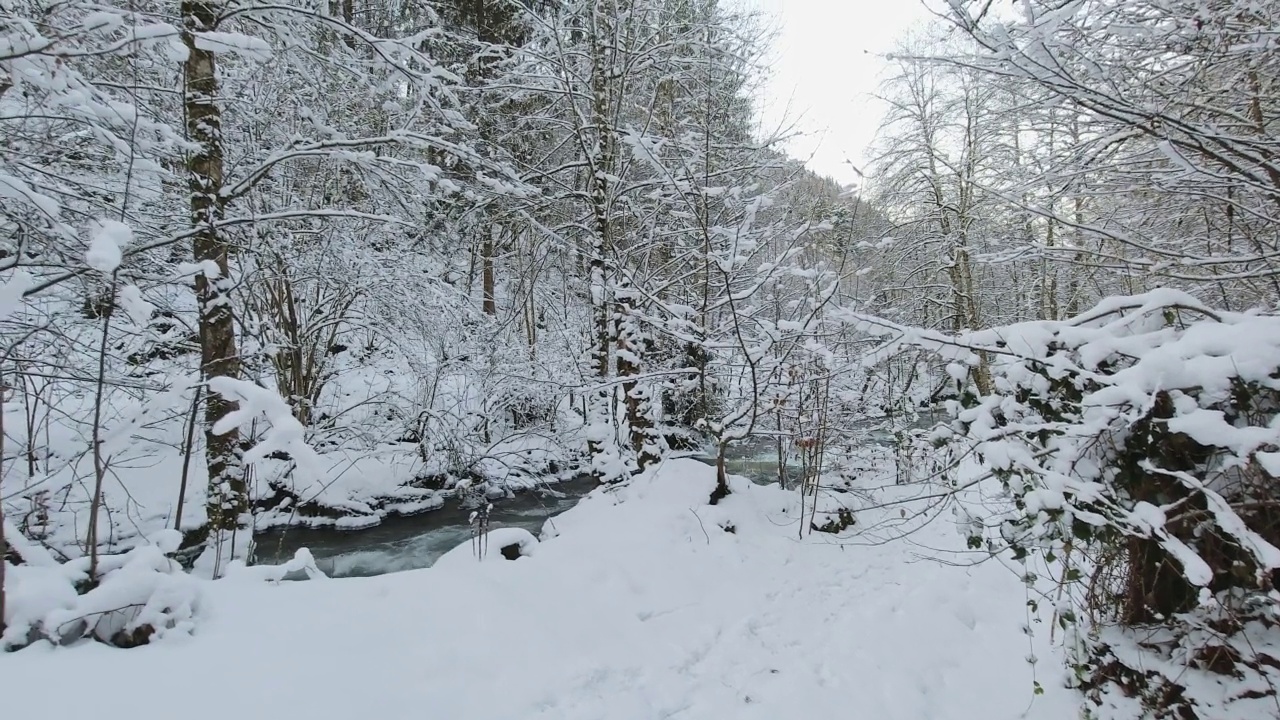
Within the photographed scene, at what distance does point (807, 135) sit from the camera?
22.7ft

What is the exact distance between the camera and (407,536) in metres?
7.18

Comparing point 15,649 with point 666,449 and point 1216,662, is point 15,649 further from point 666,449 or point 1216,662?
point 666,449

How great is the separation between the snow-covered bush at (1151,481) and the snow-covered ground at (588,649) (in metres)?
0.47

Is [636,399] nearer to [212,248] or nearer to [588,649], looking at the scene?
[588,649]

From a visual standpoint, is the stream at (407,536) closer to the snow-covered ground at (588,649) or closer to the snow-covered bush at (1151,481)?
the snow-covered ground at (588,649)

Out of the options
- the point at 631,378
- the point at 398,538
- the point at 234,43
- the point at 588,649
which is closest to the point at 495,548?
the point at 588,649

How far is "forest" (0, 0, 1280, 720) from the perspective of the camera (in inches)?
84.7

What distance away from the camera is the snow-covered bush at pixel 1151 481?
1.86 meters

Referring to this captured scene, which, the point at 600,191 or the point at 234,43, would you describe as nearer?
the point at 234,43

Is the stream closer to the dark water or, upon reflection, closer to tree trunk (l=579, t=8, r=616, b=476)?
the dark water

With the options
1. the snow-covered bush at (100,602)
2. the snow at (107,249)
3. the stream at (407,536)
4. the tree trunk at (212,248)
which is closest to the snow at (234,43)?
the tree trunk at (212,248)

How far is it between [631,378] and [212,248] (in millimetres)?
3883

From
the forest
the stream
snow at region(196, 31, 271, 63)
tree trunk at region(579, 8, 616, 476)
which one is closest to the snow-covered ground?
the forest

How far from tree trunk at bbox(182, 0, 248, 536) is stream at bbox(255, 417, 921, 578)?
0.93 meters
